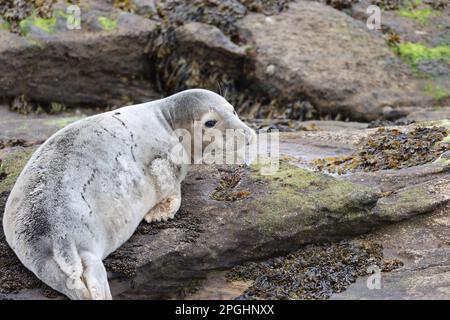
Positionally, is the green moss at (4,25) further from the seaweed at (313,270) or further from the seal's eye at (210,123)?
the seaweed at (313,270)

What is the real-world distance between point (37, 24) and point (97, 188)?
833 cm

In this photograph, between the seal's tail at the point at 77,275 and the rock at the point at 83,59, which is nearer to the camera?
the seal's tail at the point at 77,275

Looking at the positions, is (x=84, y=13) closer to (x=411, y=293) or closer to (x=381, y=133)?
(x=381, y=133)

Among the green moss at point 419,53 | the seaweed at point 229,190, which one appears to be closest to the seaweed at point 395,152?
the seaweed at point 229,190

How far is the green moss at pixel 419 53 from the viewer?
14633 millimetres

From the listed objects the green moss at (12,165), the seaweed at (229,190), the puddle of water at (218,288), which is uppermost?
the seaweed at (229,190)

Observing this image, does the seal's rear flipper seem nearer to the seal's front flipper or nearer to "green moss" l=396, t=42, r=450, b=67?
the seal's front flipper

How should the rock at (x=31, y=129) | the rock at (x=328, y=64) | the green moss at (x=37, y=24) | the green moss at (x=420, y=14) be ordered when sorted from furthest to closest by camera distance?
the green moss at (x=420, y=14), the green moss at (x=37, y=24), the rock at (x=328, y=64), the rock at (x=31, y=129)

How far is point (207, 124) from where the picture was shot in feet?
24.8

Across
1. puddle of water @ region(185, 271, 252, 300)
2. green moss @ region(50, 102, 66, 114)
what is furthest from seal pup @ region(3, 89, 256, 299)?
green moss @ region(50, 102, 66, 114)

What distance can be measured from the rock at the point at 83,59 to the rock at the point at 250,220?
6.51 m

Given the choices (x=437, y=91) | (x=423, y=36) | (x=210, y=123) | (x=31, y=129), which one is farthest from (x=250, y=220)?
(x=423, y=36)

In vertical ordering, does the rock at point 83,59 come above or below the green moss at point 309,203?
below

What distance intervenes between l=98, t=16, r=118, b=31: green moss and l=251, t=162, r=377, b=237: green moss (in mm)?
7635
